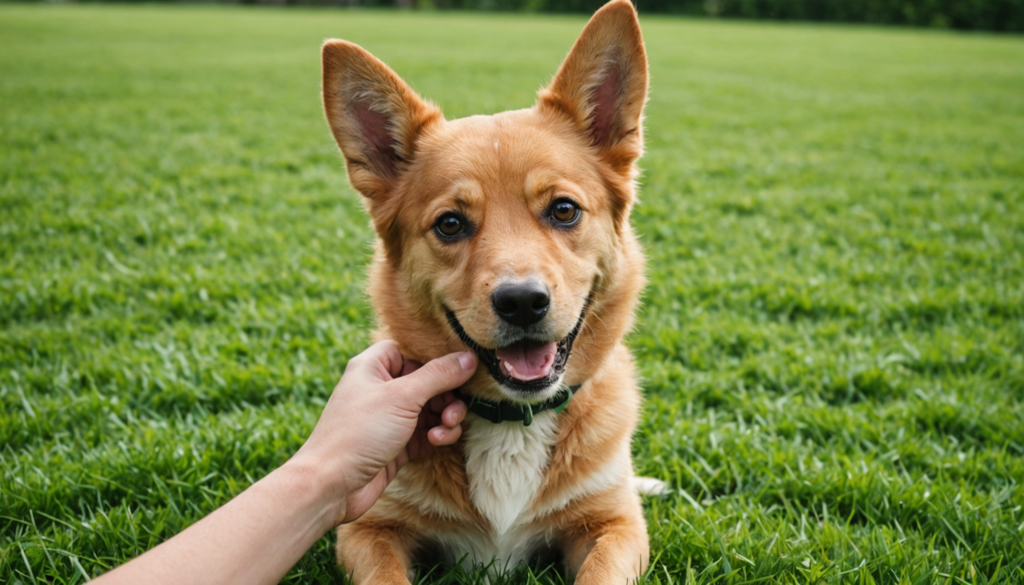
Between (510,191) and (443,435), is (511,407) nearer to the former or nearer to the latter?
(443,435)

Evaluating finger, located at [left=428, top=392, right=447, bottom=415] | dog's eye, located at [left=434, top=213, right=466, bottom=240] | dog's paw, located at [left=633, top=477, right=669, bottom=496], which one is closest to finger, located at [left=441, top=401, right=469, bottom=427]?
finger, located at [left=428, top=392, right=447, bottom=415]

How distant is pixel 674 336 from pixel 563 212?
2.03 meters

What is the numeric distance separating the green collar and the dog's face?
0.18 m

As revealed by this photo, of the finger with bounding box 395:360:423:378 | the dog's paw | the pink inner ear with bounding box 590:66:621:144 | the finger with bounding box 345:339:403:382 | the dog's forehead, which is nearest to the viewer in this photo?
the finger with bounding box 345:339:403:382

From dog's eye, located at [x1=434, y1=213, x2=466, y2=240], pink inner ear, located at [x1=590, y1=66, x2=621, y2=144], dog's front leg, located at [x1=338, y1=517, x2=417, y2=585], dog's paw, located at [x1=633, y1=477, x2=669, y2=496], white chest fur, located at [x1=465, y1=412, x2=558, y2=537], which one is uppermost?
pink inner ear, located at [x1=590, y1=66, x2=621, y2=144]

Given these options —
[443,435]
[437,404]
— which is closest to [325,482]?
[443,435]

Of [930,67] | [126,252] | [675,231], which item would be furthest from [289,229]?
[930,67]

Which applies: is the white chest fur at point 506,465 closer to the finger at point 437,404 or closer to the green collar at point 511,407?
the green collar at point 511,407

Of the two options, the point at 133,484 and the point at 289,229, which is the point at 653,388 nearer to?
the point at 133,484

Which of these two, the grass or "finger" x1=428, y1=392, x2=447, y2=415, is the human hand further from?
the grass

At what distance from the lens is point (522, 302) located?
8.45ft

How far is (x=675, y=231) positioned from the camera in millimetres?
6773

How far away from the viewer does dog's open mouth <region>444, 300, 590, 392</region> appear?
2.78 metres

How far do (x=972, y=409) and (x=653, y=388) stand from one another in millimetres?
1686
